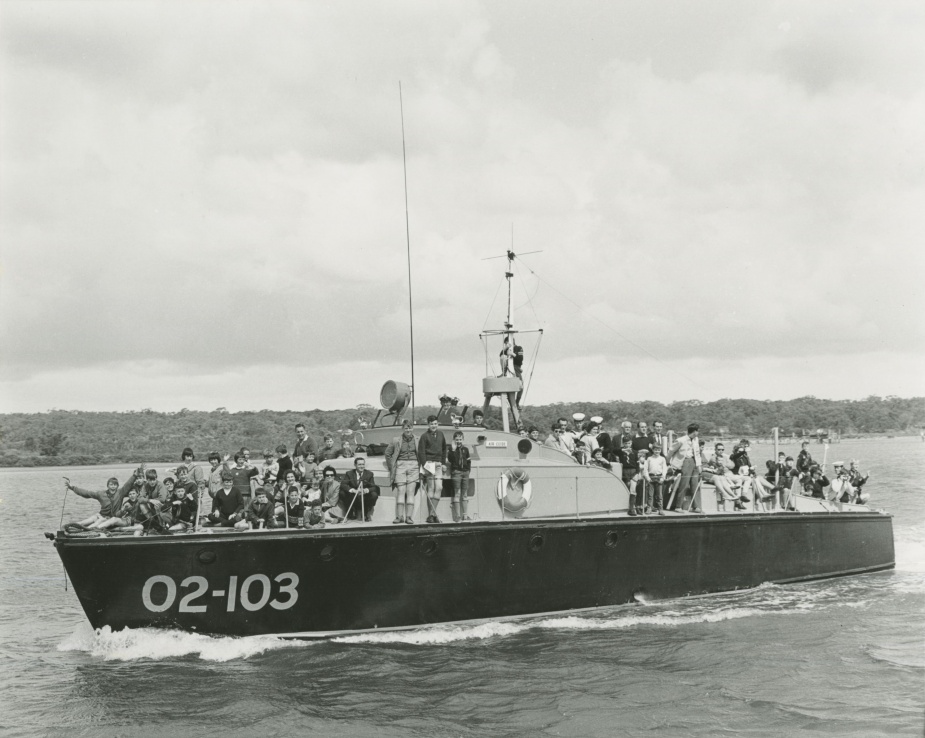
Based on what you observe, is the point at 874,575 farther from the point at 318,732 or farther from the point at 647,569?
the point at 318,732

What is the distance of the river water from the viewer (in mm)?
8711

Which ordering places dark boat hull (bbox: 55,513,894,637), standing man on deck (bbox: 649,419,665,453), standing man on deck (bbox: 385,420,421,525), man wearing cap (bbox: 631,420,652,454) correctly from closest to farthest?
1. dark boat hull (bbox: 55,513,894,637)
2. standing man on deck (bbox: 385,420,421,525)
3. man wearing cap (bbox: 631,420,652,454)
4. standing man on deck (bbox: 649,419,665,453)

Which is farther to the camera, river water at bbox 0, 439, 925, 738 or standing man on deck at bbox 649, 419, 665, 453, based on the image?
standing man on deck at bbox 649, 419, 665, 453

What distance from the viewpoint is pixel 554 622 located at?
39.4ft

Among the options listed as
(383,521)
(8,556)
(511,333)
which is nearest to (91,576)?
(383,521)

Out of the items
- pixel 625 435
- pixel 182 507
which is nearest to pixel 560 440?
pixel 625 435

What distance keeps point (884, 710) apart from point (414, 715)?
494cm

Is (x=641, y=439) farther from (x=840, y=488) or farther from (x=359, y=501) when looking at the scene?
(x=840, y=488)

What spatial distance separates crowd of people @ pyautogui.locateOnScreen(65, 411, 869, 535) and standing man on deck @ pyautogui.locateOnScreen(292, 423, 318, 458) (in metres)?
0.01

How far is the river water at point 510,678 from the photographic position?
871 cm

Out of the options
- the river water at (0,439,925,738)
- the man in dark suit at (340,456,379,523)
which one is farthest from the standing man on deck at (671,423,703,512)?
the man in dark suit at (340,456,379,523)

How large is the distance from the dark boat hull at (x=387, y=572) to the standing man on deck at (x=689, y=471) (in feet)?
1.56

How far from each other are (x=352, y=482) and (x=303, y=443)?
146 cm

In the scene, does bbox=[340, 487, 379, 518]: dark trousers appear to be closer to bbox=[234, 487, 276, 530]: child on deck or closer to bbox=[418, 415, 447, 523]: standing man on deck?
bbox=[418, 415, 447, 523]: standing man on deck
